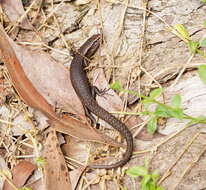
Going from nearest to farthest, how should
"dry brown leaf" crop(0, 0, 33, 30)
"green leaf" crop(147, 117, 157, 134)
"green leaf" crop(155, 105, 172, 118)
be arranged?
"green leaf" crop(155, 105, 172, 118) → "green leaf" crop(147, 117, 157, 134) → "dry brown leaf" crop(0, 0, 33, 30)

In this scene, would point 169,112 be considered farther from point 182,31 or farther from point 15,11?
point 15,11

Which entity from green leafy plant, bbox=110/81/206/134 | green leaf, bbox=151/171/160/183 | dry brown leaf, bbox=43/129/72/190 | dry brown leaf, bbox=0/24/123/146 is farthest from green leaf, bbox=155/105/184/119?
dry brown leaf, bbox=43/129/72/190

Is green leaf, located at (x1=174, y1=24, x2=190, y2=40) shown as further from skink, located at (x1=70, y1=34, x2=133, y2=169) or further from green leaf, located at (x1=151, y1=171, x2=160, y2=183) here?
green leaf, located at (x1=151, y1=171, x2=160, y2=183)

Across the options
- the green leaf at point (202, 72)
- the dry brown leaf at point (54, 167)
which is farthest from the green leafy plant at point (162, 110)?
the dry brown leaf at point (54, 167)

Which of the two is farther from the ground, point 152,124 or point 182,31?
point 182,31

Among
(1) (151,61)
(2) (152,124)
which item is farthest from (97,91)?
(2) (152,124)
